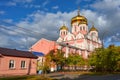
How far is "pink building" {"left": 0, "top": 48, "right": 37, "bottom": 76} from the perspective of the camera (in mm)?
31703

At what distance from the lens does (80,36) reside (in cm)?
6812

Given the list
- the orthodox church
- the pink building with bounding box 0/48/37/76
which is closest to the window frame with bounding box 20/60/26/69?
the pink building with bounding box 0/48/37/76

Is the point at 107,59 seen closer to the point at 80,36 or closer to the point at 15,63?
the point at 15,63

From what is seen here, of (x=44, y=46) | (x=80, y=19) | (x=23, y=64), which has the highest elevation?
(x=80, y=19)

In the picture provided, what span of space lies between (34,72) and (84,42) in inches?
1270

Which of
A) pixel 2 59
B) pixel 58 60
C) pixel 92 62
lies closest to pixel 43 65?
pixel 2 59

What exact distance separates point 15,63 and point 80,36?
38534mm

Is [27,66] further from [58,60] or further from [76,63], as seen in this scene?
[76,63]

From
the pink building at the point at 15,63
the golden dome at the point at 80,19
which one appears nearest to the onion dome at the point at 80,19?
the golden dome at the point at 80,19

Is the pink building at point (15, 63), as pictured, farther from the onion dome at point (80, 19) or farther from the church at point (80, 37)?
the onion dome at point (80, 19)

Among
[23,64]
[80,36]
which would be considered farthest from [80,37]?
[23,64]

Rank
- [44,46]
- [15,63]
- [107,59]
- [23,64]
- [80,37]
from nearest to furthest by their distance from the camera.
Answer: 1. [15,63]
2. [23,64]
3. [107,59]
4. [44,46]
5. [80,37]

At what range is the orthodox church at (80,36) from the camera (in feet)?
221

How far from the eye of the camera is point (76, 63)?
5169 centimetres
